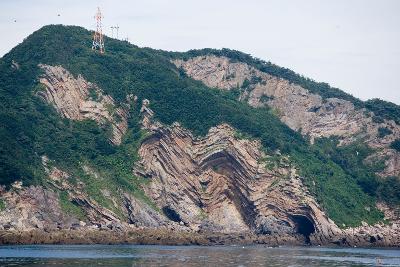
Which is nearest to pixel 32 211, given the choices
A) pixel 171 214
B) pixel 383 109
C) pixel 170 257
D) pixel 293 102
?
pixel 171 214

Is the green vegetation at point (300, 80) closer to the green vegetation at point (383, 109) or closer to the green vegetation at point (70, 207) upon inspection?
the green vegetation at point (383, 109)

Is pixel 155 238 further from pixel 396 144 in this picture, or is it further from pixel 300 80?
pixel 300 80

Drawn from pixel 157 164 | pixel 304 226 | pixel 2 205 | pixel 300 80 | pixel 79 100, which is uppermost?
pixel 300 80

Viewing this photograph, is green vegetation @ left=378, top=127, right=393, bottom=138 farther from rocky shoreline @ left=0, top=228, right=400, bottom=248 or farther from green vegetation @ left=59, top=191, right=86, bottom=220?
green vegetation @ left=59, top=191, right=86, bottom=220

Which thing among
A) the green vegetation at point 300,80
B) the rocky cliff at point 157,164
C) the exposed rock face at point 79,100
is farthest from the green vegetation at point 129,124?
the green vegetation at point 300,80

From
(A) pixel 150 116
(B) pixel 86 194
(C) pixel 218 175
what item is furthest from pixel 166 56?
(B) pixel 86 194
